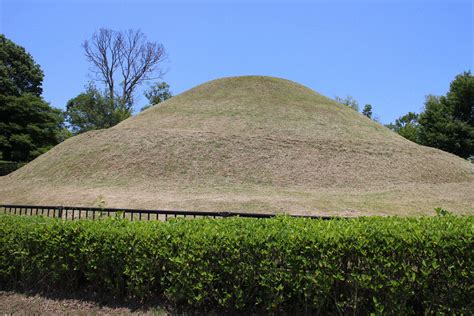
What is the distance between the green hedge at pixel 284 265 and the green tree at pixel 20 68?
49505 millimetres

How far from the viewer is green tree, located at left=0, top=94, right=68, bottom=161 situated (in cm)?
3850

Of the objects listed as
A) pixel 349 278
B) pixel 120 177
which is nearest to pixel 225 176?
pixel 120 177

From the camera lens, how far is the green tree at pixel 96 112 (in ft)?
152

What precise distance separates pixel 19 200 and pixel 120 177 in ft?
17.2

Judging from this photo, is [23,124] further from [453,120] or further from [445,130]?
[453,120]

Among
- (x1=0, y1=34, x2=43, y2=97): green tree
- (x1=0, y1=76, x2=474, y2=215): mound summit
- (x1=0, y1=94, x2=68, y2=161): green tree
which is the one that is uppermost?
(x1=0, y1=34, x2=43, y2=97): green tree

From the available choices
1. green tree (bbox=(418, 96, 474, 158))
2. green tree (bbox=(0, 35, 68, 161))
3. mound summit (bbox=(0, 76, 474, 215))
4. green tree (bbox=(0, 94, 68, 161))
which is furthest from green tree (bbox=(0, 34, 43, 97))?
green tree (bbox=(418, 96, 474, 158))

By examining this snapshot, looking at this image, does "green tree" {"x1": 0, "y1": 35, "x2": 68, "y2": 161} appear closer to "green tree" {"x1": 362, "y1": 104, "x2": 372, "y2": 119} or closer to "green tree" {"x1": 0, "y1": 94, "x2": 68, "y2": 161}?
"green tree" {"x1": 0, "y1": 94, "x2": 68, "y2": 161}

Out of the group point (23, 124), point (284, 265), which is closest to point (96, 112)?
point (23, 124)

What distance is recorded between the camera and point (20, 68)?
159 ft

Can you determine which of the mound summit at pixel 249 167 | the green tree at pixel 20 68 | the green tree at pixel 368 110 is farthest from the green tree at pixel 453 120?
the green tree at pixel 20 68

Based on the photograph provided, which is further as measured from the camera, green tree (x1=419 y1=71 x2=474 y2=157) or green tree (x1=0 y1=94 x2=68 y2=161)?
green tree (x1=419 y1=71 x2=474 y2=157)

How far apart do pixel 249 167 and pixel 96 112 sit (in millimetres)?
30716

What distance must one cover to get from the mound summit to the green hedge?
34.3 ft
